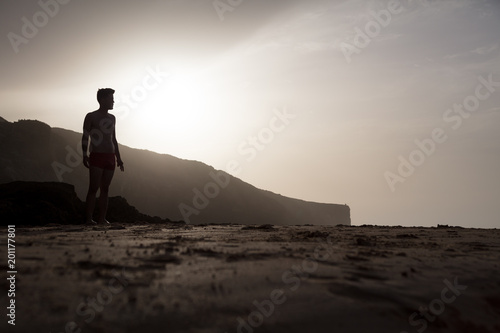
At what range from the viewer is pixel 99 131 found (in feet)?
23.1

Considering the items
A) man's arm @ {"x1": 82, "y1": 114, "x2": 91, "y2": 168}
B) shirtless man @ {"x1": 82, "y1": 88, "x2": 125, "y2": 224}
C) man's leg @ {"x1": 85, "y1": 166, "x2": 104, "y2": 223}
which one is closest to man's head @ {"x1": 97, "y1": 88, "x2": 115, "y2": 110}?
shirtless man @ {"x1": 82, "y1": 88, "x2": 125, "y2": 224}

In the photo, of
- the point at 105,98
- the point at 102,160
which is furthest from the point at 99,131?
the point at 105,98

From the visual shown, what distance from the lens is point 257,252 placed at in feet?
10.4

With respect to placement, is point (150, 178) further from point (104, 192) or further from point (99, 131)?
point (99, 131)

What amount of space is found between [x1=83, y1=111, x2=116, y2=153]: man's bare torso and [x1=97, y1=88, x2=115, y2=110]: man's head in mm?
167

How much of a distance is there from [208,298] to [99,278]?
0.72 metres

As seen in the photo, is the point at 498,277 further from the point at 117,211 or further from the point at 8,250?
the point at 117,211

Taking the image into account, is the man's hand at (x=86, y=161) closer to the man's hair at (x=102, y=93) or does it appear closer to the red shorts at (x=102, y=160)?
the red shorts at (x=102, y=160)

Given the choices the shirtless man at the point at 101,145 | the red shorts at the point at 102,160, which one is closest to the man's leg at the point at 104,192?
the shirtless man at the point at 101,145

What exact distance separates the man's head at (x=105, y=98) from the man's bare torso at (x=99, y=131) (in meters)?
0.17

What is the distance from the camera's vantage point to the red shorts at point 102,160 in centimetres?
700

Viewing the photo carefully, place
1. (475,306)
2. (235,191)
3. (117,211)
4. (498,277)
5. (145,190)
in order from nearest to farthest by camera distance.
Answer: (475,306), (498,277), (117,211), (145,190), (235,191)

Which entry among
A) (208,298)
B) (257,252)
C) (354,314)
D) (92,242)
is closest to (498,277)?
(354,314)

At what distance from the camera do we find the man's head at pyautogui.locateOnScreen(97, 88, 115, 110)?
280 inches
